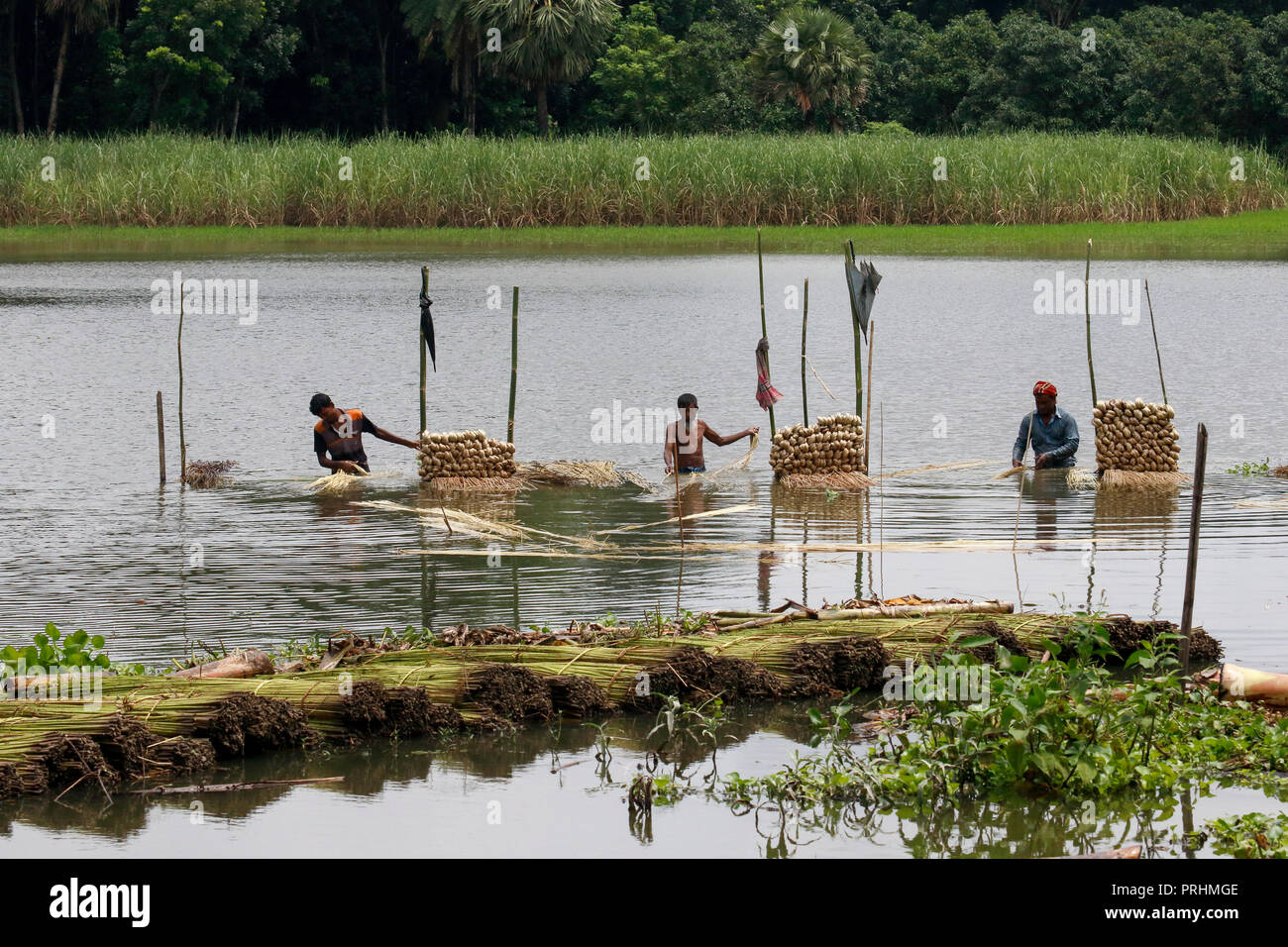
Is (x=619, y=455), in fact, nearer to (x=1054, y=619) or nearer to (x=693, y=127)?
(x=1054, y=619)

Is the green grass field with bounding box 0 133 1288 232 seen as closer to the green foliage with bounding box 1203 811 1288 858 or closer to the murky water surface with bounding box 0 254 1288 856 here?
the murky water surface with bounding box 0 254 1288 856

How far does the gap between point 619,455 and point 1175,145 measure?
25889mm

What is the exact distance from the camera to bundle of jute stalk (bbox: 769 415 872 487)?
42.7 ft

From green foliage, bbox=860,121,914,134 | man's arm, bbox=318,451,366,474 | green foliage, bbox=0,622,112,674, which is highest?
green foliage, bbox=860,121,914,134

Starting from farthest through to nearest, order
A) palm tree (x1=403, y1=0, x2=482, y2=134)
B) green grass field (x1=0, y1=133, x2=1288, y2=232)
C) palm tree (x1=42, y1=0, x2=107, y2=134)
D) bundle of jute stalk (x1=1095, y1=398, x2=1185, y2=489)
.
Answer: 1. palm tree (x1=403, y1=0, x2=482, y2=134)
2. palm tree (x1=42, y1=0, x2=107, y2=134)
3. green grass field (x1=0, y1=133, x2=1288, y2=232)
4. bundle of jute stalk (x1=1095, y1=398, x2=1185, y2=489)

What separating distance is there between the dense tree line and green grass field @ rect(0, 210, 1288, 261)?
28.5 feet

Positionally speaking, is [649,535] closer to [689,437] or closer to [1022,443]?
[689,437]

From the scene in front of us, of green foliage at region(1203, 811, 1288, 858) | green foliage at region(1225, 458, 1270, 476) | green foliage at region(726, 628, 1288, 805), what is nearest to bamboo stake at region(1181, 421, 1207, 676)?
green foliage at region(726, 628, 1288, 805)

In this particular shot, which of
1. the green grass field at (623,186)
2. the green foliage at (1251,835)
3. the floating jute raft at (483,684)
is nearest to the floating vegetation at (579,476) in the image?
the floating jute raft at (483,684)

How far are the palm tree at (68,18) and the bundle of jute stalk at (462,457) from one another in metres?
34.1

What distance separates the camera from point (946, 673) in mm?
6559

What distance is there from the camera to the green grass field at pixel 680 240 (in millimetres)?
32344

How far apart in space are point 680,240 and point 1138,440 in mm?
21383

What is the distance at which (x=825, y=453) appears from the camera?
1306 centimetres
